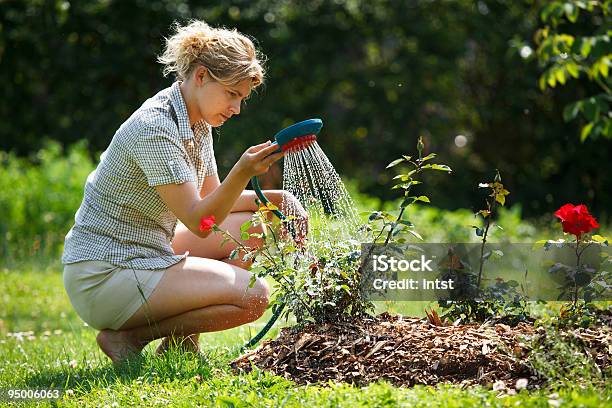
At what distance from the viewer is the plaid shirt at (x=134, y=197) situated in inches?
129

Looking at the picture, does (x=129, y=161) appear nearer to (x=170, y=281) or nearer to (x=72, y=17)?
(x=170, y=281)

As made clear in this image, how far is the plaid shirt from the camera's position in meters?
3.27

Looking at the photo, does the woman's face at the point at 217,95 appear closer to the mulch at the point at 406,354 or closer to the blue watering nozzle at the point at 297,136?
the blue watering nozzle at the point at 297,136

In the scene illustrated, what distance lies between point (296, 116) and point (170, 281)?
5.77m

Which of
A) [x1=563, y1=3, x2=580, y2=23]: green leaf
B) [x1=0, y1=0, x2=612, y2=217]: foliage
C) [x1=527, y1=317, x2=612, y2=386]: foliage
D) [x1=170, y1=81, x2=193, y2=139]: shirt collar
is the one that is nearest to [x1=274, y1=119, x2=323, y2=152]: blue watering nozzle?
[x1=170, y1=81, x2=193, y2=139]: shirt collar

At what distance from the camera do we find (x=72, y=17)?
348 inches

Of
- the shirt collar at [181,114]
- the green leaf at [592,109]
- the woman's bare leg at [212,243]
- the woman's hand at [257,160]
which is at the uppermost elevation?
the green leaf at [592,109]

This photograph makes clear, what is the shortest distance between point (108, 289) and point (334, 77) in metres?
5.95

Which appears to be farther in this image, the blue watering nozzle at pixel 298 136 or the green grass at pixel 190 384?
the blue watering nozzle at pixel 298 136

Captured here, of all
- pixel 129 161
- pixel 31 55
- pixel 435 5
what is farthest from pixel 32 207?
pixel 435 5

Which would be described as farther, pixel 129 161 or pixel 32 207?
pixel 32 207

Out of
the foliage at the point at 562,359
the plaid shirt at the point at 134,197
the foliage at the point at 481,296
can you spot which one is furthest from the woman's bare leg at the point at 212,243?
the foliage at the point at 562,359

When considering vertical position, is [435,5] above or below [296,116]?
above

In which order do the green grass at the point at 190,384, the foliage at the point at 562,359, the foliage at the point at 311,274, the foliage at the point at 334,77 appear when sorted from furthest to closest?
1. the foliage at the point at 334,77
2. the foliage at the point at 311,274
3. the foliage at the point at 562,359
4. the green grass at the point at 190,384
